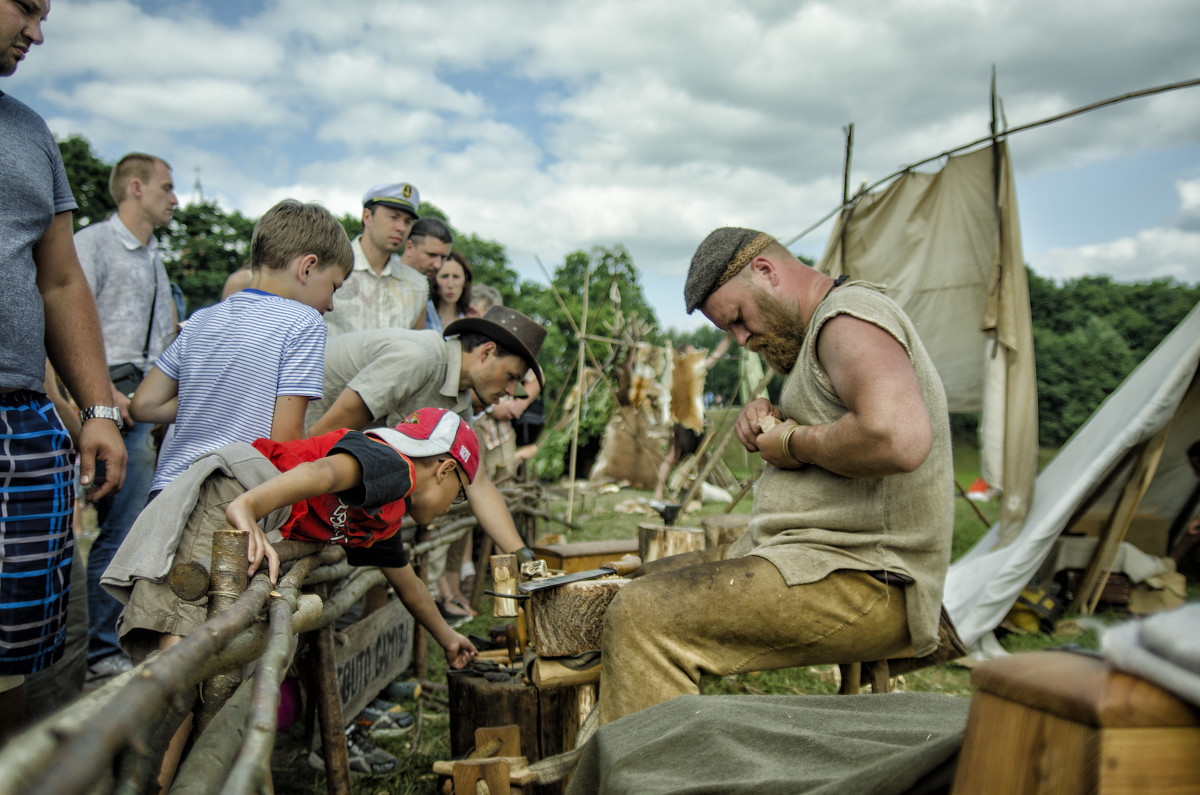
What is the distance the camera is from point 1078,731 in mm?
591

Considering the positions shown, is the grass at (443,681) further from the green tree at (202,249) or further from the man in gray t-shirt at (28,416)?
the green tree at (202,249)

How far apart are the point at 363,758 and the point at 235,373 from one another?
166 cm

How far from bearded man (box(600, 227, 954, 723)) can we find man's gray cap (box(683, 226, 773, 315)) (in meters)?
0.34

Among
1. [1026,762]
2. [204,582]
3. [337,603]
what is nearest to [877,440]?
[1026,762]

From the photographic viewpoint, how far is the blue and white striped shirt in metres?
2.30

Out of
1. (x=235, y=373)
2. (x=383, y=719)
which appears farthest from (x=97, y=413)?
(x=383, y=719)

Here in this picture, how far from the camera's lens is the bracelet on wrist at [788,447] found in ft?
7.06

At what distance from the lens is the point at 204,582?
1398 millimetres

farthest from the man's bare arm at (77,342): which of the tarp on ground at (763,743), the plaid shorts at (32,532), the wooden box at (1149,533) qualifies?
the wooden box at (1149,533)

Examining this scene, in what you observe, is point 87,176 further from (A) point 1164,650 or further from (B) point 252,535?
(A) point 1164,650

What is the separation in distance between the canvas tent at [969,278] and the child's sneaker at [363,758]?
4250 millimetres

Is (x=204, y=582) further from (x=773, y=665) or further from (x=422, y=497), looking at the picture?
(x=773, y=665)

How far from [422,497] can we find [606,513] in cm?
728

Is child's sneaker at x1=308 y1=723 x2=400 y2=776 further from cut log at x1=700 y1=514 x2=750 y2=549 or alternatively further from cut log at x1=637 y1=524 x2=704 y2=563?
cut log at x1=700 y1=514 x2=750 y2=549
